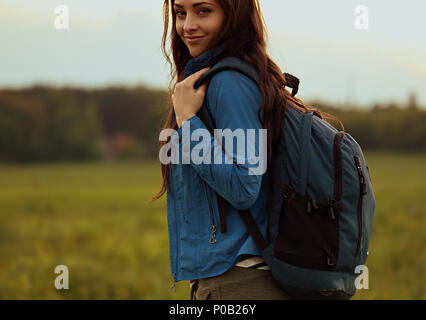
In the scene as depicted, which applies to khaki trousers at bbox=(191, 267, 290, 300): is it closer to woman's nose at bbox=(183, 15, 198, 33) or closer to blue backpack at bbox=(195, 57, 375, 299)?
blue backpack at bbox=(195, 57, 375, 299)

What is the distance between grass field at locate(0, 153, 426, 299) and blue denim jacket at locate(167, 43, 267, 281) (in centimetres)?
373

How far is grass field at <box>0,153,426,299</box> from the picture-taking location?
20.7 ft

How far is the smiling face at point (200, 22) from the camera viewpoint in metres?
2.09

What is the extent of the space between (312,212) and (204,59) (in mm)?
725

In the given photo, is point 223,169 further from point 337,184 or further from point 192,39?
point 192,39

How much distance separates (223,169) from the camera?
188 centimetres

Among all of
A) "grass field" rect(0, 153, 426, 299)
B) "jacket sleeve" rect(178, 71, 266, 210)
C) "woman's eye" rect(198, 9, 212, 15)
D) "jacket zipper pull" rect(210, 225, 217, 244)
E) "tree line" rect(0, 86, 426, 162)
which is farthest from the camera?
"tree line" rect(0, 86, 426, 162)

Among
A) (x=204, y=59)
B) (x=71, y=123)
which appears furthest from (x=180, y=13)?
(x=71, y=123)

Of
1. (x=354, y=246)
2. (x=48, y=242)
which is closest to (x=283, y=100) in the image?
(x=354, y=246)

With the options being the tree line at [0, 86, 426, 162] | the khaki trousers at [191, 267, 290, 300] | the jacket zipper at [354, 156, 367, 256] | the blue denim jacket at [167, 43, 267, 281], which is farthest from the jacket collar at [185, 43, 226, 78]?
the tree line at [0, 86, 426, 162]

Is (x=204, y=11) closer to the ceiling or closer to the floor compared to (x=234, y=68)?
closer to the ceiling

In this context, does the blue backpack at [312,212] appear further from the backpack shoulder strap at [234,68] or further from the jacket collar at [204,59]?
the jacket collar at [204,59]

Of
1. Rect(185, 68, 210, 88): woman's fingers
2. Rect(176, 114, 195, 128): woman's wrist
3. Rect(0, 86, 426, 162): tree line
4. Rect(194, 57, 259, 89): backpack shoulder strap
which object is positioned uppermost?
Rect(194, 57, 259, 89): backpack shoulder strap

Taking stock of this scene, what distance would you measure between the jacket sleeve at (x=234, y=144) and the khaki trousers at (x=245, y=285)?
0.25 m
